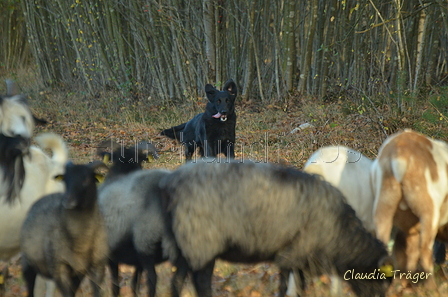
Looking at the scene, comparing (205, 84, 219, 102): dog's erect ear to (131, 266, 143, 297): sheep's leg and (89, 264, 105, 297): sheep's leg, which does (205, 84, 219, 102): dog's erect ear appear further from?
(89, 264, 105, 297): sheep's leg

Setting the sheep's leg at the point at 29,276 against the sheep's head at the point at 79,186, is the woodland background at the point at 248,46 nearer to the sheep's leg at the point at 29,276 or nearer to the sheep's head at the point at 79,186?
the sheep's head at the point at 79,186

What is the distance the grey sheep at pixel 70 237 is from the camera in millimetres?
3975

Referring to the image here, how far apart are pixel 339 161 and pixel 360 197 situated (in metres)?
0.37

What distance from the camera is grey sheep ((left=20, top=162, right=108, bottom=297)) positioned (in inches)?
156

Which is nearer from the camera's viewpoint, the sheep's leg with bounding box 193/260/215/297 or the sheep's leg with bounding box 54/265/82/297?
the sheep's leg with bounding box 193/260/215/297

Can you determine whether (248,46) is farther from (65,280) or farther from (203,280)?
(203,280)

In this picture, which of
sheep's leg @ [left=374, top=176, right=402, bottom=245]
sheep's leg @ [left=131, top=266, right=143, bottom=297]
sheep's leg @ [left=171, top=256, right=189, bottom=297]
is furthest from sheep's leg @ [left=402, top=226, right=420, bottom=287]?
sheep's leg @ [left=131, top=266, right=143, bottom=297]

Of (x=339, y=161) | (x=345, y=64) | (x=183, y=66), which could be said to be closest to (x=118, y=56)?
(x=183, y=66)

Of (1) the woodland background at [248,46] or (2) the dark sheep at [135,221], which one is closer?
(2) the dark sheep at [135,221]

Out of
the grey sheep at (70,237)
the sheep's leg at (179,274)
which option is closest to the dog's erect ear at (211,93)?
the grey sheep at (70,237)

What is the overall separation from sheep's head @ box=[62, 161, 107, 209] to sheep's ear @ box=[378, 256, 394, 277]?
6.91 feet

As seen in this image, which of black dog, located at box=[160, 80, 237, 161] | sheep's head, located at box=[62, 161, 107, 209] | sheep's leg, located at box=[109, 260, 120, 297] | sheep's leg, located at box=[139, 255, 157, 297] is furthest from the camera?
black dog, located at box=[160, 80, 237, 161]

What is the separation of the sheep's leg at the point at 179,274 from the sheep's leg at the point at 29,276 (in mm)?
1183

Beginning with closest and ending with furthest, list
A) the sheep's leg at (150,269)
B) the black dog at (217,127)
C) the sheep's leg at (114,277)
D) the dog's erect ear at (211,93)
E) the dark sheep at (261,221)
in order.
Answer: the dark sheep at (261,221) → the sheep's leg at (150,269) → the sheep's leg at (114,277) → the black dog at (217,127) → the dog's erect ear at (211,93)
